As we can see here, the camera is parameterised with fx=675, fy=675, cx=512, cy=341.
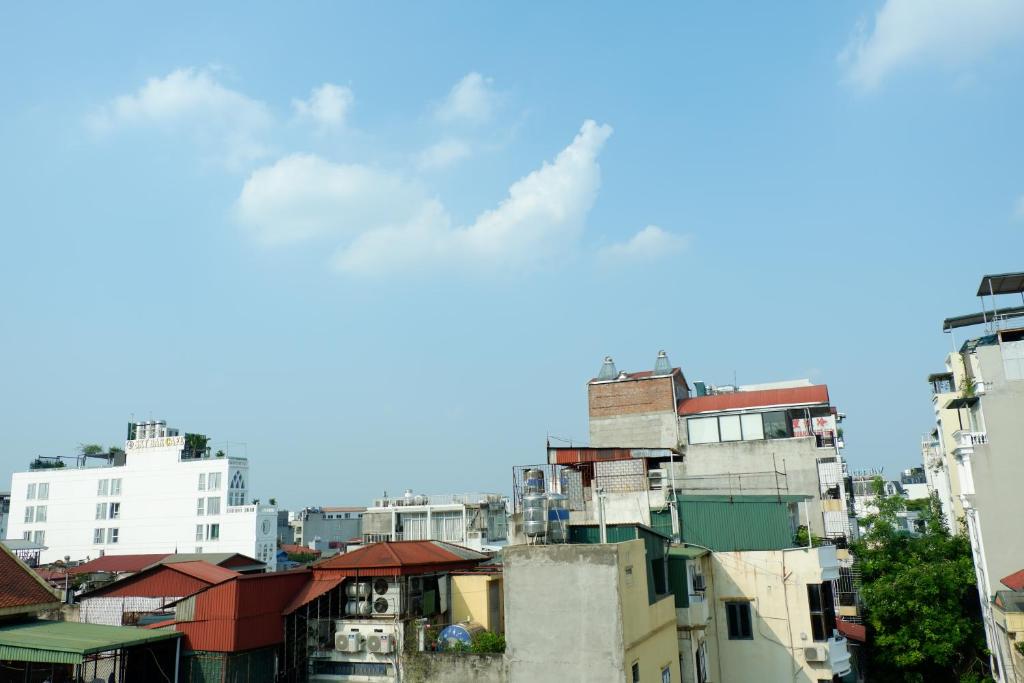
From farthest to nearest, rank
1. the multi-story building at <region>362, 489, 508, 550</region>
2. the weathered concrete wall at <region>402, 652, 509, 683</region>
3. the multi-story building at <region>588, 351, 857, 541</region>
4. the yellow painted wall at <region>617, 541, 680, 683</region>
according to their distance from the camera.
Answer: the multi-story building at <region>362, 489, 508, 550</region>, the multi-story building at <region>588, 351, 857, 541</region>, the weathered concrete wall at <region>402, 652, 509, 683</region>, the yellow painted wall at <region>617, 541, 680, 683</region>

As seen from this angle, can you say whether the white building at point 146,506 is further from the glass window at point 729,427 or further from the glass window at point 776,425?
the glass window at point 776,425

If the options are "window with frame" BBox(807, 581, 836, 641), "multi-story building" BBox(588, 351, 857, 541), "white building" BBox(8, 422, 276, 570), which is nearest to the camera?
"window with frame" BBox(807, 581, 836, 641)

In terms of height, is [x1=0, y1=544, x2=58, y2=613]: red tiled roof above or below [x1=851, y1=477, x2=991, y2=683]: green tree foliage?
above

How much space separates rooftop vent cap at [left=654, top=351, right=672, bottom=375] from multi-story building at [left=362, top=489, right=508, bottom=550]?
67.7ft

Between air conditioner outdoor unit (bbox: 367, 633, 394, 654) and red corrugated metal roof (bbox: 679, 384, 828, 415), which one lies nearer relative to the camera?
air conditioner outdoor unit (bbox: 367, 633, 394, 654)

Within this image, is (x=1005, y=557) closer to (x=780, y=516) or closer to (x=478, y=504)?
(x=780, y=516)

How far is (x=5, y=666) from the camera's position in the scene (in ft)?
82.8

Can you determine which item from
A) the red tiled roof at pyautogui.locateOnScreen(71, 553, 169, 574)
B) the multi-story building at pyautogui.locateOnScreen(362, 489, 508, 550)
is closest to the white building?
the red tiled roof at pyautogui.locateOnScreen(71, 553, 169, 574)

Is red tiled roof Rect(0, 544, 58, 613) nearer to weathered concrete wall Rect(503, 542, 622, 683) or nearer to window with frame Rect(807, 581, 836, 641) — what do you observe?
weathered concrete wall Rect(503, 542, 622, 683)

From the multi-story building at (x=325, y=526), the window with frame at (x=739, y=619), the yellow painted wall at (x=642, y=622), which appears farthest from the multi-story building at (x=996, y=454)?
the multi-story building at (x=325, y=526)

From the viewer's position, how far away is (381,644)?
25.3m

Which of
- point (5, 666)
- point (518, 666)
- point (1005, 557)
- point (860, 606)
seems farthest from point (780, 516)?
point (5, 666)

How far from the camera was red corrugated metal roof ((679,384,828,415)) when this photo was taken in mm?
45781

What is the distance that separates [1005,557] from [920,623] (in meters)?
5.59
